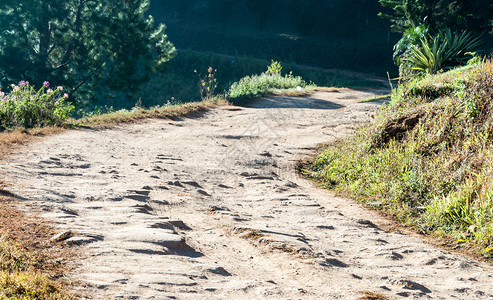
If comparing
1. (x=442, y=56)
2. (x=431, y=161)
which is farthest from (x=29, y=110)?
(x=442, y=56)

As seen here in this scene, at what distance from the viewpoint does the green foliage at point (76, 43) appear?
2031cm

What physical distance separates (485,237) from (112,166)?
419cm

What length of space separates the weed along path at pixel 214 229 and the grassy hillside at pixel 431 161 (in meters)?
0.38

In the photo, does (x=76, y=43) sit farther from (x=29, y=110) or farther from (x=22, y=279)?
(x=22, y=279)

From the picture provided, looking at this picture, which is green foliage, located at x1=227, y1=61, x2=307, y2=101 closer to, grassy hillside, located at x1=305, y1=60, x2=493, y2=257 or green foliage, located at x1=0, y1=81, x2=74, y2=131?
green foliage, located at x1=0, y1=81, x2=74, y2=131

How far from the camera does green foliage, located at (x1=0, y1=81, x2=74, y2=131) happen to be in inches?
324

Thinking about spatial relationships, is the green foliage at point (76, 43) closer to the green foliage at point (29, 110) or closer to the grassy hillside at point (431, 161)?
the green foliage at point (29, 110)

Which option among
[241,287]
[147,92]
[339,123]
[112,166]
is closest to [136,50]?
[147,92]

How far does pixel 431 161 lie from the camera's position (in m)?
5.61

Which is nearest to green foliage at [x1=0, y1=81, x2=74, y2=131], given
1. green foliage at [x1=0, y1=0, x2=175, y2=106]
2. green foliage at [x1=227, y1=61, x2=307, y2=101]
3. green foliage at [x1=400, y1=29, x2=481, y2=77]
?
green foliage at [x1=227, y1=61, x2=307, y2=101]

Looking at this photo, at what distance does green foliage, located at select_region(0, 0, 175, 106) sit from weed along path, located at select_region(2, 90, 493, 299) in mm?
14257

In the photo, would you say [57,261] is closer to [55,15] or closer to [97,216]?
[97,216]

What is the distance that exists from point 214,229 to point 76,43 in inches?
764

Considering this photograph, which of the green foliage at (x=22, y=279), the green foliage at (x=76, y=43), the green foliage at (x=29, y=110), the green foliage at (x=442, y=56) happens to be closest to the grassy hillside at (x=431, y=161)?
the green foliage at (x=442, y=56)
